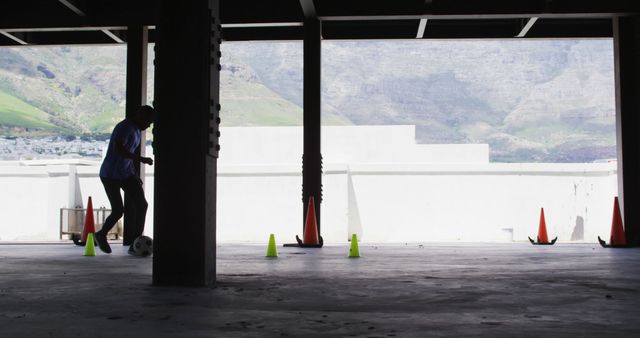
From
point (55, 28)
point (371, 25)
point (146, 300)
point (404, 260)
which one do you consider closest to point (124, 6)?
point (55, 28)

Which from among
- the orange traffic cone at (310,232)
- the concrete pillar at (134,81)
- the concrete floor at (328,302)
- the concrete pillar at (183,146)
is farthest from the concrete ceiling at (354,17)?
the concrete pillar at (183,146)

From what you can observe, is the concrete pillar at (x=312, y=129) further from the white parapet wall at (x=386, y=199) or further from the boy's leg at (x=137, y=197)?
the white parapet wall at (x=386, y=199)

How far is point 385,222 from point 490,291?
769 inches

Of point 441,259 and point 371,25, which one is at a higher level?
point 371,25

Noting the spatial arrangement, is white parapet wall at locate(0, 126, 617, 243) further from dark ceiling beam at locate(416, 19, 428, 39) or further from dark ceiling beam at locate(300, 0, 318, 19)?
dark ceiling beam at locate(300, 0, 318, 19)

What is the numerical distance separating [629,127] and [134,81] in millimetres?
8809

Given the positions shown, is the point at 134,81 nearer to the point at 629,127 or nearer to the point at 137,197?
the point at 137,197

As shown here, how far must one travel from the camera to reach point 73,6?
45.5ft

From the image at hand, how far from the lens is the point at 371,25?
622 inches

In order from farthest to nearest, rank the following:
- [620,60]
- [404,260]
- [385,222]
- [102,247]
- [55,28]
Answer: [385,222]
[55,28]
[620,60]
[102,247]
[404,260]

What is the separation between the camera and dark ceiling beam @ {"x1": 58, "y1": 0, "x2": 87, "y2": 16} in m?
13.5

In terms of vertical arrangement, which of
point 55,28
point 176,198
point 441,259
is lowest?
point 441,259

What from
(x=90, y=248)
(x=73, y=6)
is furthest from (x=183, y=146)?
(x=73, y=6)

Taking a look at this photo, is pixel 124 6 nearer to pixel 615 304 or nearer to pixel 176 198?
pixel 176 198
